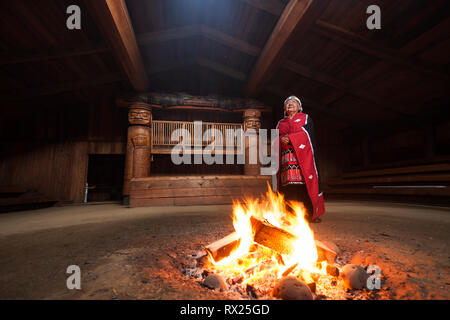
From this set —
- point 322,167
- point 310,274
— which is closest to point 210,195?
point 310,274

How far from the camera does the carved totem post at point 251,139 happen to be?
6.96m

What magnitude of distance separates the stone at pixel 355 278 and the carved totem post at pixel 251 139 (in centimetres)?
568

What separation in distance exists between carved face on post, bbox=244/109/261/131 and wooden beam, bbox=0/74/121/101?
481cm

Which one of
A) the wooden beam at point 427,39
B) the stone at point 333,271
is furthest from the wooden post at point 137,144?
the wooden beam at point 427,39

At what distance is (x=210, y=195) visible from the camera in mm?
5371

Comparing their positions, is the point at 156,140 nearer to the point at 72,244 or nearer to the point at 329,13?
the point at 72,244

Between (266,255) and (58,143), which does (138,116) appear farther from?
(266,255)

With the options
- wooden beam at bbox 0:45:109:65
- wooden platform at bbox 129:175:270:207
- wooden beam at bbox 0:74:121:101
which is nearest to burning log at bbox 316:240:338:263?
wooden platform at bbox 129:175:270:207

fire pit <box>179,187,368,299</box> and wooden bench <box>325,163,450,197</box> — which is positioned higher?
wooden bench <box>325,163,450,197</box>

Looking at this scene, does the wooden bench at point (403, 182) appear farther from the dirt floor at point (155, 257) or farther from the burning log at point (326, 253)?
the burning log at point (326, 253)

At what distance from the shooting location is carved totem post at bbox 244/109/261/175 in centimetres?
696

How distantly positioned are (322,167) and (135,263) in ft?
32.0

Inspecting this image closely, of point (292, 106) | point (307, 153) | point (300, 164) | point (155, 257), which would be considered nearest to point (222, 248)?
point (155, 257)

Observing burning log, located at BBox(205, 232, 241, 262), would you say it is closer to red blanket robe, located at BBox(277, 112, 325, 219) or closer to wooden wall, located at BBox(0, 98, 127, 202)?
red blanket robe, located at BBox(277, 112, 325, 219)
